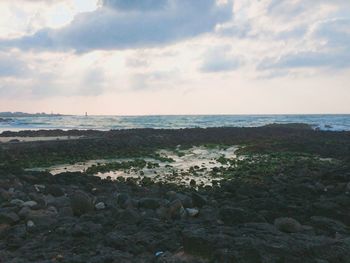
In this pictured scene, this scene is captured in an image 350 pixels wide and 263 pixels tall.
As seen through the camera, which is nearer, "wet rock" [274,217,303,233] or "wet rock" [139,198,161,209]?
"wet rock" [274,217,303,233]

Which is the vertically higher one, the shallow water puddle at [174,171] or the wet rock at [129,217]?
the wet rock at [129,217]

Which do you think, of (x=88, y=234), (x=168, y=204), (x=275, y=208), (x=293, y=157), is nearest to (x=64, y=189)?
(x=168, y=204)

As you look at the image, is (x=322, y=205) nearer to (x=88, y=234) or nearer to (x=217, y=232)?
(x=217, y=232)

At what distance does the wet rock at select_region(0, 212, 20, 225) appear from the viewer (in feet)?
22.5

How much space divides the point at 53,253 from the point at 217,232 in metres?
2.20

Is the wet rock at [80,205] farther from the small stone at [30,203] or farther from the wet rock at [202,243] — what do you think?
the wet rock at [202,243]

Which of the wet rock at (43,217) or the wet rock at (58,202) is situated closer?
the wet rock at (43,217)

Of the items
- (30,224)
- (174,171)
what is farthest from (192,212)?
(174,171)

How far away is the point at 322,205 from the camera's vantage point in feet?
25.5

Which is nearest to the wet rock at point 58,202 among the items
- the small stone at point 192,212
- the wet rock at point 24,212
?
the wet rock at point 24,212

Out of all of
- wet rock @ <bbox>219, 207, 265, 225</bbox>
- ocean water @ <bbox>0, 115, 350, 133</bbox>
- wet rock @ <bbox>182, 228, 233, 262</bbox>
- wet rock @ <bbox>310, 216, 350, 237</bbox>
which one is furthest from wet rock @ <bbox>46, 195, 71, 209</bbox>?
ocean water @ <bbox>0, 115, 350, 133</bbox>

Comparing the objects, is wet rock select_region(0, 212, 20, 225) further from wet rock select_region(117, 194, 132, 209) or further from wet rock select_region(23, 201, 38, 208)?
wet rock select_region(117, 194, 132, 209)

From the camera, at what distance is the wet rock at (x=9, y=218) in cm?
685

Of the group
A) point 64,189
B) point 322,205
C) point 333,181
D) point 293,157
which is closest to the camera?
point 322,205
